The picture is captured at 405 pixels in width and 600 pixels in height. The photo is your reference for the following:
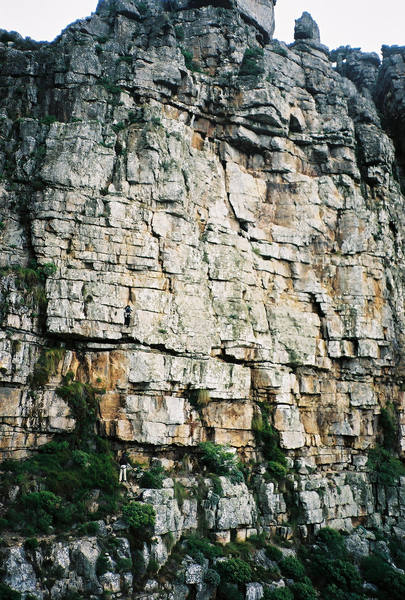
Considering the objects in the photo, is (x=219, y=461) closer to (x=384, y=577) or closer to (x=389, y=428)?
(x=384, y=577)

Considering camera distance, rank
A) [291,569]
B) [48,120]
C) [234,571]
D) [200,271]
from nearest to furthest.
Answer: [234,571], [291,569], [200,271], [48,120]

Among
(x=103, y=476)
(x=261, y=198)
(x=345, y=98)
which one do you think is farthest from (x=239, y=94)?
(x=103, y=476)

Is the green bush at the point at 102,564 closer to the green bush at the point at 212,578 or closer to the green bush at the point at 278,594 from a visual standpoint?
the green bush at the point at 212,578

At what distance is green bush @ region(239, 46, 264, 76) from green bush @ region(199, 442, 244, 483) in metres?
25.8

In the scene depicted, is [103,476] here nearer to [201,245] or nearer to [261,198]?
[201,245]

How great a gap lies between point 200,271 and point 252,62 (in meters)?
17.4

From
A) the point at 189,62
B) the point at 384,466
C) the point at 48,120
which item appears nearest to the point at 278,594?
the point at 384,466

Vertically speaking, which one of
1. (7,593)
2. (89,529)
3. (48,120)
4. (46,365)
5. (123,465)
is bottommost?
(7,593)

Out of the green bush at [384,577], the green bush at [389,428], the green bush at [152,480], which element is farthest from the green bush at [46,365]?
the green bush at [389,428]

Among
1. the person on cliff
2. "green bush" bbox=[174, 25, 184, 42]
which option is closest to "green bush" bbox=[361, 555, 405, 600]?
the person on cliff

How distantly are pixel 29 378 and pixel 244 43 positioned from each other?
94.5 feet

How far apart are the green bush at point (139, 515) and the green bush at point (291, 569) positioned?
7.46 meters

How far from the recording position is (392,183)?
131ft

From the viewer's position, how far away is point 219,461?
27.7 meters
